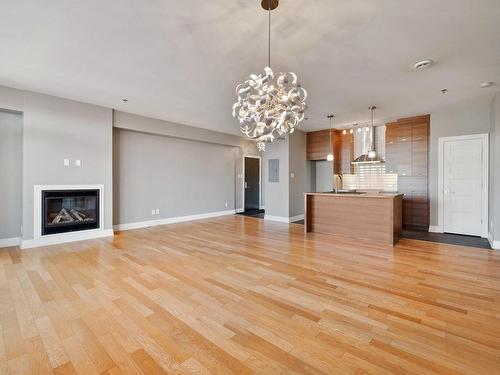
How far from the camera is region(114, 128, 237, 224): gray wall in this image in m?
6.10

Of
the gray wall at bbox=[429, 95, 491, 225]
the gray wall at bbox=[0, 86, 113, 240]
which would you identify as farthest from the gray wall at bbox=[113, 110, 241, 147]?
the gray wall at bbox=[429, 95, 491, 225]

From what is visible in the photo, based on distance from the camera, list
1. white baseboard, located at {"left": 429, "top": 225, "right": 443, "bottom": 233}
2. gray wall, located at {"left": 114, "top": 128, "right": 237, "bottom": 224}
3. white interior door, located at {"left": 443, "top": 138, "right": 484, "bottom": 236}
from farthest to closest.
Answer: gray wall, located at {"left": 114, "top": 128, "right": 237, "bottom": 224} < white baseboard, located at {"left": 429, "top": 225, "right": 443, "bottom": 233} < white interior door, located at {"left": 443, "top": 138, "right": 484, "bottom": 236}

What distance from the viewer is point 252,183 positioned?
9.56 metres

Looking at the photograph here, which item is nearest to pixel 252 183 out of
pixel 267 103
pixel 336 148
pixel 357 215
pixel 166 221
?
pixel 336 148

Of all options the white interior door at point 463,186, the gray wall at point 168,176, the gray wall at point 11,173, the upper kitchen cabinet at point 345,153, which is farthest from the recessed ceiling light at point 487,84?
the gray wall at point 11,173

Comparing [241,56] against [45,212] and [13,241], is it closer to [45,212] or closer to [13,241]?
[45,212]

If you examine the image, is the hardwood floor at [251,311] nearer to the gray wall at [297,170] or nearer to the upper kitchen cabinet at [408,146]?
the upper kitchen cabinet at [408,146]

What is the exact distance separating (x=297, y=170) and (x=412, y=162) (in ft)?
9.87

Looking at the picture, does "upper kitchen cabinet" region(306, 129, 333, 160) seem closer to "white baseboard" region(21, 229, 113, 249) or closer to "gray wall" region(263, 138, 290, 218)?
"gray wall" region(263, 138, 290, 218)

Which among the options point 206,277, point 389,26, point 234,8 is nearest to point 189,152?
point 206,277

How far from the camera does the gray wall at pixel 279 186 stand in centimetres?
727

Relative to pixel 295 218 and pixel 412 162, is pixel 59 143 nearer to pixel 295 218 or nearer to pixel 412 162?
pixel 295 218

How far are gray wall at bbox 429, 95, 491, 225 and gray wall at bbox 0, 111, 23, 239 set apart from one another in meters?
8.85

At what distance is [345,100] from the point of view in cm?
481
